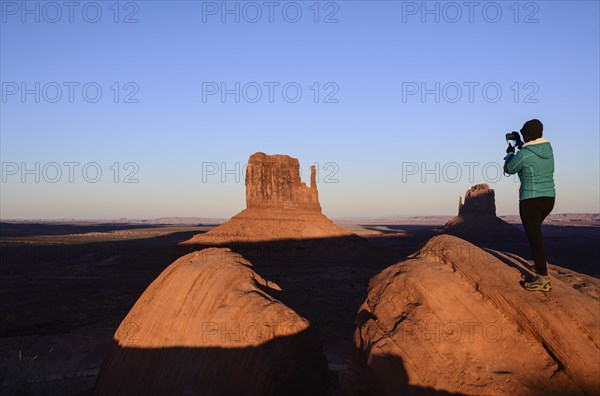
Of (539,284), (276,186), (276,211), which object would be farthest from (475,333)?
(276,186)

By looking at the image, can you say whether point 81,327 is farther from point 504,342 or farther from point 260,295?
point 504,342

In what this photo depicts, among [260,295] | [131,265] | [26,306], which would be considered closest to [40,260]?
[131,265]

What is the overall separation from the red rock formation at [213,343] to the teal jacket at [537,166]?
3.97m

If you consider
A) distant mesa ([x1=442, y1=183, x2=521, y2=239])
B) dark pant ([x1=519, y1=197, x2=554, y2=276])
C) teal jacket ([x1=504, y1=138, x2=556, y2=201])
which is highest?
teal jacket ([x1=504, y1=138, x2=556, y2=201])

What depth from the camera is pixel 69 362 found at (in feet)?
56.1

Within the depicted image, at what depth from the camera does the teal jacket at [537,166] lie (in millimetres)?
6461

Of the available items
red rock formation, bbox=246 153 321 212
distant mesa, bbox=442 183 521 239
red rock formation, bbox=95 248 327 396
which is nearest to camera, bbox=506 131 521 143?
red rock formation, bbox=95 248 327 396

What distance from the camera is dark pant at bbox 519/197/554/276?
255 inches

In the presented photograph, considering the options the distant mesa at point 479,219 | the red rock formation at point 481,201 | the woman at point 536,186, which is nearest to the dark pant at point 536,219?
the woman at point 536,186

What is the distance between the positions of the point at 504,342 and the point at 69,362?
15.4m

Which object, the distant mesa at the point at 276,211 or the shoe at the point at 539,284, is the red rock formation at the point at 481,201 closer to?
the distant mesa at the point at 276,211

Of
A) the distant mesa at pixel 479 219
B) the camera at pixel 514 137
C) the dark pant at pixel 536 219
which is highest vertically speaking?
the camera at pixel 514 137

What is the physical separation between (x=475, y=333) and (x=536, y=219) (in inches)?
65.1

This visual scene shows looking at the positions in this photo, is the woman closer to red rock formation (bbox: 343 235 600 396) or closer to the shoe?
the shoe
